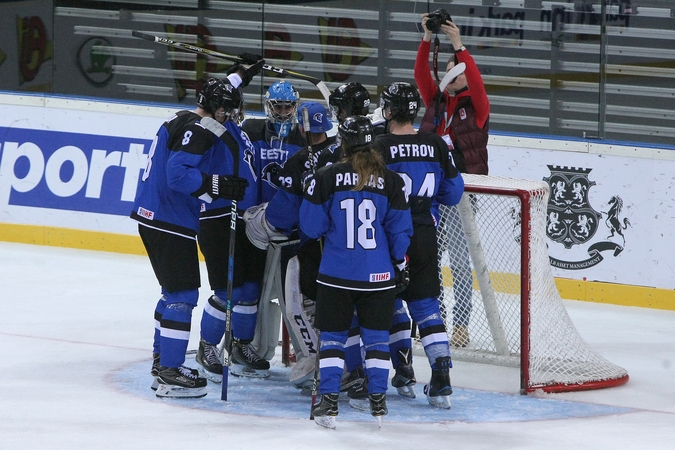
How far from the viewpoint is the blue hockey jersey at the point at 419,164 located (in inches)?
187

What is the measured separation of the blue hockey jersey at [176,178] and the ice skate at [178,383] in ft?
1.85

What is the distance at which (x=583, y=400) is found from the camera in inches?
196

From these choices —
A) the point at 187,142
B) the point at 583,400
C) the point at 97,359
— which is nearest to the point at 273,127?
the point at 187,142

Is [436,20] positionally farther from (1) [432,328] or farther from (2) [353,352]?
(2) [353,352]

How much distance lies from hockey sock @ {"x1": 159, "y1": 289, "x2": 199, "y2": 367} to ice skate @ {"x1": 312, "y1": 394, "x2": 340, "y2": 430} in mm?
696

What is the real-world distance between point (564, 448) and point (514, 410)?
0.55 meters

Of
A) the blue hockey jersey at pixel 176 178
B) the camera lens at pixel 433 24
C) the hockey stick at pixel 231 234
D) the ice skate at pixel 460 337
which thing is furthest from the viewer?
the ice skate at pixel 460 337

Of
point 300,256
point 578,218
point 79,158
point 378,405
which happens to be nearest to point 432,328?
point 378,405

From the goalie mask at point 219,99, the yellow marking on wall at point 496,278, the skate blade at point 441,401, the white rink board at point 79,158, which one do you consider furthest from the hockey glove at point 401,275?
the white rink board at point 79,158

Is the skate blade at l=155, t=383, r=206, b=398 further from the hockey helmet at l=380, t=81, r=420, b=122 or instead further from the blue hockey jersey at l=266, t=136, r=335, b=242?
the hockey helmet at l=380, t=81, r=420, b=122

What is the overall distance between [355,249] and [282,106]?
2.95 feet

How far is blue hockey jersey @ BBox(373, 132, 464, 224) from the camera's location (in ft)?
15.6

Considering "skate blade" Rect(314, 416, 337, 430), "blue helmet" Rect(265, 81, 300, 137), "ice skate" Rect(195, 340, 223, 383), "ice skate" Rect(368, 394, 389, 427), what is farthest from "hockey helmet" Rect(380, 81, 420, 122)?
"ice skate" Rect(195, 340, 223, 383)

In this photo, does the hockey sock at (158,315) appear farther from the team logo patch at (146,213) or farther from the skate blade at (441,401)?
the skate blade at (441,401)
